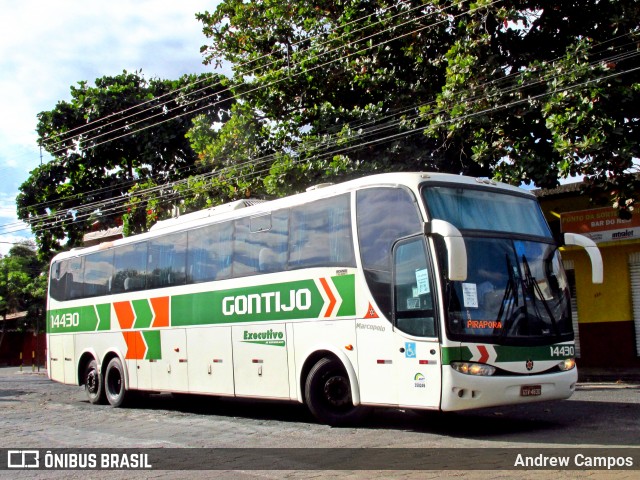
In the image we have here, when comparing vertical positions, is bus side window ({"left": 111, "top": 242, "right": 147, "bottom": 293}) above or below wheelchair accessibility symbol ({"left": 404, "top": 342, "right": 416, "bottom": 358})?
above

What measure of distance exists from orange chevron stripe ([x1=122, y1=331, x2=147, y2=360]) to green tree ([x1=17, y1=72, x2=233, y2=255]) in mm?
11075

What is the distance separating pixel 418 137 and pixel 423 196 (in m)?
8.41

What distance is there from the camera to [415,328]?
29.6ft

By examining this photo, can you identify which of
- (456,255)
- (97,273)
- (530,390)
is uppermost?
(97,273)

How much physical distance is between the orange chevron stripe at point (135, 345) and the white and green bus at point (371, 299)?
1.83 feet

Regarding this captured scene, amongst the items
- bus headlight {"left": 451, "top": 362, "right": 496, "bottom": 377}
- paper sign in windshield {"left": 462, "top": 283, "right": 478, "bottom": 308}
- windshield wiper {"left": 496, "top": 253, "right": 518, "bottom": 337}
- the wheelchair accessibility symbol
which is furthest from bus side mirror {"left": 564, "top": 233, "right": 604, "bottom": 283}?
the wheelchair accessibility symbol

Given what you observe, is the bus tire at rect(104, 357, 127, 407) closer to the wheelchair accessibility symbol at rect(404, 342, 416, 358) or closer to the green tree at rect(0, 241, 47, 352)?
the wheelchair accessibility symbol at rect(404, 342, 416, 358)

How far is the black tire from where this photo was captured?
15.9 m

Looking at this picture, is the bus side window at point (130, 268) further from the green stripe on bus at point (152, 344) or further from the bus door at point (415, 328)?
the bus door at point (415, 328)

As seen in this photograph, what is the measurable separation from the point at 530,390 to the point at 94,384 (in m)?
10.5

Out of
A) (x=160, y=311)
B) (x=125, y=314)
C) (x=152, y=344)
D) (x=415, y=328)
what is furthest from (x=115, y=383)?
(x=415, y=328)

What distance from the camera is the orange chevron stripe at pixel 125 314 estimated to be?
586 inches

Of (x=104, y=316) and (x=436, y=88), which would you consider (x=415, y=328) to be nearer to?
(x=104, y=316)

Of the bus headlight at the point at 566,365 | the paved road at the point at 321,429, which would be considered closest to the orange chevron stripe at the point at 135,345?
the paved road at the point at 321,429
